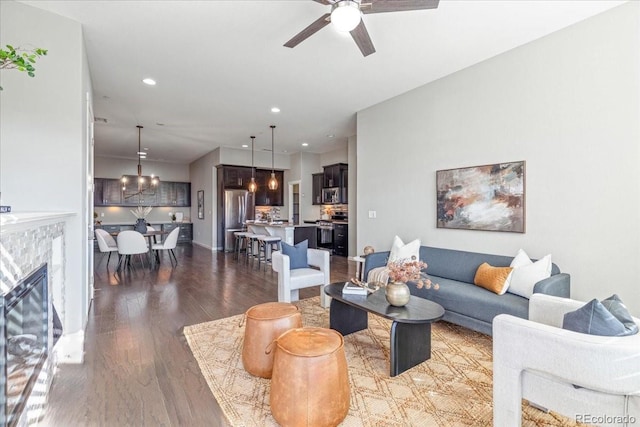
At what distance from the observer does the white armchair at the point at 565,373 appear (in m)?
1.29

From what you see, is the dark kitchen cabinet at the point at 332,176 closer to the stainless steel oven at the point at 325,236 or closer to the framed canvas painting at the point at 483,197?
the stainless steel oven at the point at 325,236

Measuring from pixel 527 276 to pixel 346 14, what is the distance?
9.24 ft

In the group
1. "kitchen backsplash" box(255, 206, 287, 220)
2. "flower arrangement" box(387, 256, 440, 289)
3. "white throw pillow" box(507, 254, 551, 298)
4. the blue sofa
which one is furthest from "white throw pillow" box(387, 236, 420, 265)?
"kitchen backsplash" box(255, 206, 287, 220)

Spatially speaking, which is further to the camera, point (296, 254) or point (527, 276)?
point (296, 254)

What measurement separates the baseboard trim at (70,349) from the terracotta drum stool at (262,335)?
150 cm

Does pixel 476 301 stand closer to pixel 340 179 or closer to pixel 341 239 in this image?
pixel 341 239

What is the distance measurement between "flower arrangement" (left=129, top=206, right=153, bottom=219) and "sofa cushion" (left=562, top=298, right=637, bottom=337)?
Answer: 11725 mm

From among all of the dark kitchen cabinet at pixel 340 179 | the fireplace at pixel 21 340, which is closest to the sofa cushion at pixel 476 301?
the fireplace at pixel 21 340

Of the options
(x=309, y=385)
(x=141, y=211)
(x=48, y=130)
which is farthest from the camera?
(x=141, y=211)

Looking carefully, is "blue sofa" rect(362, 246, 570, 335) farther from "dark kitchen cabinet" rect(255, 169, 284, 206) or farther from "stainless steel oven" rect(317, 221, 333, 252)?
"dark kitchen cabinet" rect(255, 169, 284, 206)

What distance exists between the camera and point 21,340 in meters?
1.73

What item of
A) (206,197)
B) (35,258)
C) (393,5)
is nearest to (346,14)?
(393,5)

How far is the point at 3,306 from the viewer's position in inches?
53.9

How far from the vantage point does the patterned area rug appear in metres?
1.85
